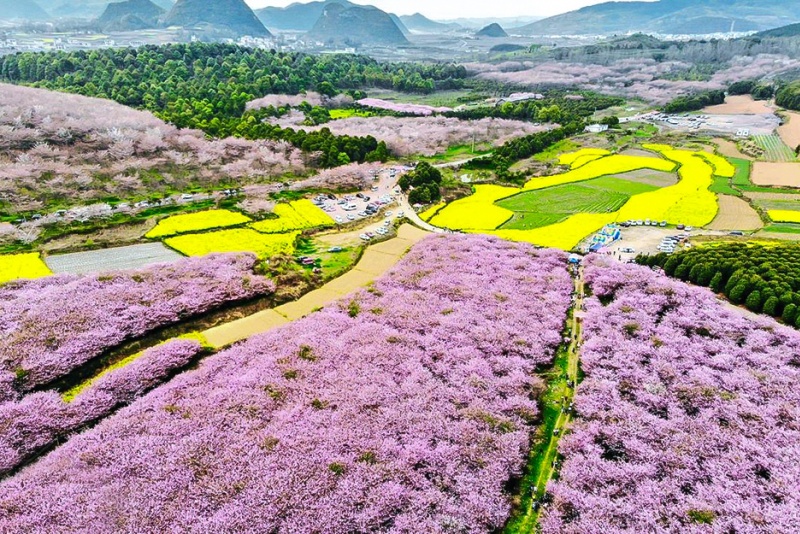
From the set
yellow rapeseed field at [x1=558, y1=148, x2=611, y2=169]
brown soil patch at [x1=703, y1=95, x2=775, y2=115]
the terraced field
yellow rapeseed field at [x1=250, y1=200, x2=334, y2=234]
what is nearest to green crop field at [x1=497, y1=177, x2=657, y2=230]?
the terraced field

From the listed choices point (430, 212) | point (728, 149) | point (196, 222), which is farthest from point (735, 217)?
point (196, 222)

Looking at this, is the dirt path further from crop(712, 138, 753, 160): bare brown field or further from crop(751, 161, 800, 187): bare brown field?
crop(712, 138, 753, 160): bare brown field

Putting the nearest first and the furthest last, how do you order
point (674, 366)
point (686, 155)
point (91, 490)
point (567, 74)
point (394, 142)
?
point (91, 490) < point (674, 366) < point (686, 155) < point (394, 142) < point (567, 74)

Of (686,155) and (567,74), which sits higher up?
(567,74)

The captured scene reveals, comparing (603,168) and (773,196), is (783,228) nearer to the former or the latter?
(773,196)

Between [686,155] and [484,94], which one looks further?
[484,94]

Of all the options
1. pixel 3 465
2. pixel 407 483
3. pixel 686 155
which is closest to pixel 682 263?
pixel 407 483

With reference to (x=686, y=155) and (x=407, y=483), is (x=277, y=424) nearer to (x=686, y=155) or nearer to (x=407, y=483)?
(x=407, y=483)

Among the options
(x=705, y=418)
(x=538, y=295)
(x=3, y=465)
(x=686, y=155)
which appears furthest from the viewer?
(x=686, y=155)
